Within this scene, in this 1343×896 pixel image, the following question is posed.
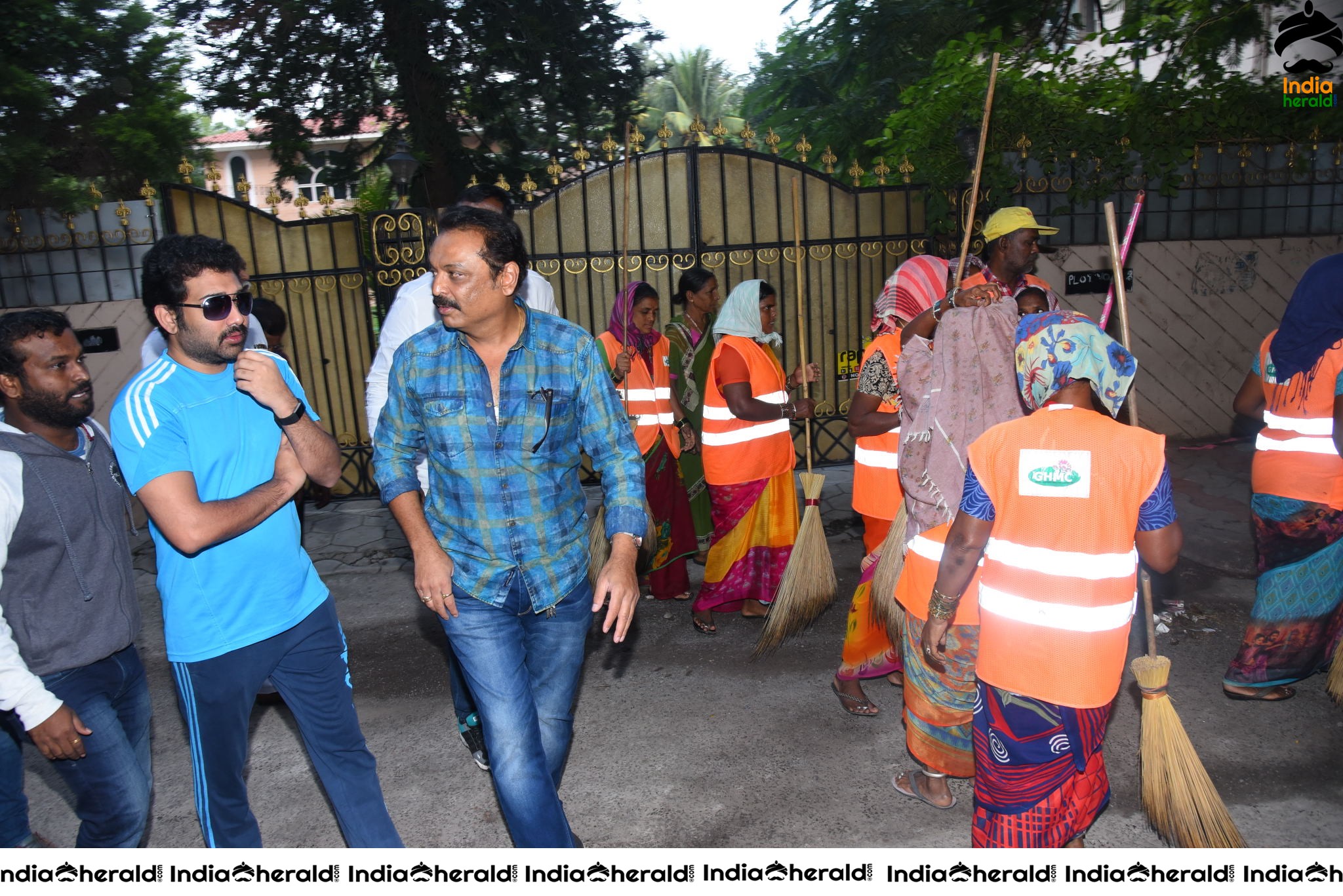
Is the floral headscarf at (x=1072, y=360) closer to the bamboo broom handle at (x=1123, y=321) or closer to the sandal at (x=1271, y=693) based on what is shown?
the bamboo broom handle at (x=1123, y=321)

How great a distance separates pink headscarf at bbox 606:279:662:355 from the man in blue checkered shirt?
9.13ft

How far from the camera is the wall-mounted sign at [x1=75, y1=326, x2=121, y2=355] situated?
7.98 m

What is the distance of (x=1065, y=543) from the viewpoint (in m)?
2.39

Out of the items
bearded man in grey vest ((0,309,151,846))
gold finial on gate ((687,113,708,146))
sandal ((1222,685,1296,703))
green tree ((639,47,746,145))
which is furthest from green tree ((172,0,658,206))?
green tree ((639,47,746,145))

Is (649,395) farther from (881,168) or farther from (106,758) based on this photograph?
(881,168)

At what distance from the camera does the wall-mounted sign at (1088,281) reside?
8547 mm

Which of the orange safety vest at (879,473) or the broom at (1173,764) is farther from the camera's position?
the orange safety vest at (879,473)

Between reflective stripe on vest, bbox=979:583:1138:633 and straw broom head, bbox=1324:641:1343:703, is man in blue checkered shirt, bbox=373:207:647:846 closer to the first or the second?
reflective stripe on vest, bbox=979:583:1138:633

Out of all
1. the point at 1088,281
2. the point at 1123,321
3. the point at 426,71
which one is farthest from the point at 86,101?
the point at 1123,321

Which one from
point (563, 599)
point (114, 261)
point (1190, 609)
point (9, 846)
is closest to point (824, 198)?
point (1190, 609)

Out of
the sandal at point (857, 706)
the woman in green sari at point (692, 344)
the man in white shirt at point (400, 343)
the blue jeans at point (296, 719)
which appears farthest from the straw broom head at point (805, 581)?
the blue jeans at point (296, 719)

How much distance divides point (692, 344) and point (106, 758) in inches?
148

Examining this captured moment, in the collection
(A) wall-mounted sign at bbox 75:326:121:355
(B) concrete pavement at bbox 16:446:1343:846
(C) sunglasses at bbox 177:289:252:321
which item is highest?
(C) sunglasses at bbox 177:289:252:321

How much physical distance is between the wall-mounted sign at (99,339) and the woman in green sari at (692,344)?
520 cm
